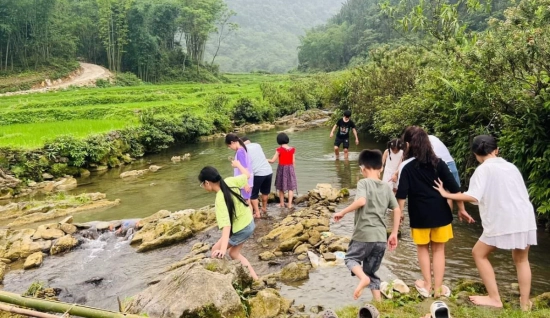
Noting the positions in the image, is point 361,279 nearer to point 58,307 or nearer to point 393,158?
point 58,307

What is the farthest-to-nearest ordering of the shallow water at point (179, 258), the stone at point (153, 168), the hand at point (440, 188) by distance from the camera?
the stone at point (153, 168), the shallow water at point (179, 258), the hand at point (440, 188)

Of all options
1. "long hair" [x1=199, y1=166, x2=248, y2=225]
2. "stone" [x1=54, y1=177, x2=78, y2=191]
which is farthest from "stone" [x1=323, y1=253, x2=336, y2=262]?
"stone" [x1=54, y1=177, x2=78, y2=191]

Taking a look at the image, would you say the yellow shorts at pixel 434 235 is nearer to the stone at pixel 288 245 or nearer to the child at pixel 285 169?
the stone at pixel 288 245

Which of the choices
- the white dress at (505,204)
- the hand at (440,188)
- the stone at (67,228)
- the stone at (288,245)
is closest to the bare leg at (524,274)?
the white dress at (505,204)

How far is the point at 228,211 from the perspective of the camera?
5527mm

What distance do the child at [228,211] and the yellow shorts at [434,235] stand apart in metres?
2.29

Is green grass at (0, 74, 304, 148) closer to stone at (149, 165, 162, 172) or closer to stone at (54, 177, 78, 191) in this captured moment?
stone at (54, 177, 78, 191)

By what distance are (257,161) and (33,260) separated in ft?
16.7

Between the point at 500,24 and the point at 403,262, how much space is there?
536 centimetres

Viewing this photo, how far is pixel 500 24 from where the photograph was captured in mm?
8461

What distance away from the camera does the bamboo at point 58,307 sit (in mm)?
3775

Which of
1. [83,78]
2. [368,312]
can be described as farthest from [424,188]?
[83,78]

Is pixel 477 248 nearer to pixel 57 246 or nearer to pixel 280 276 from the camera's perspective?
pixel 280 276

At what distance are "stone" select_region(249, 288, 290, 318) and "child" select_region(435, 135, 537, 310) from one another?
2.46 m
